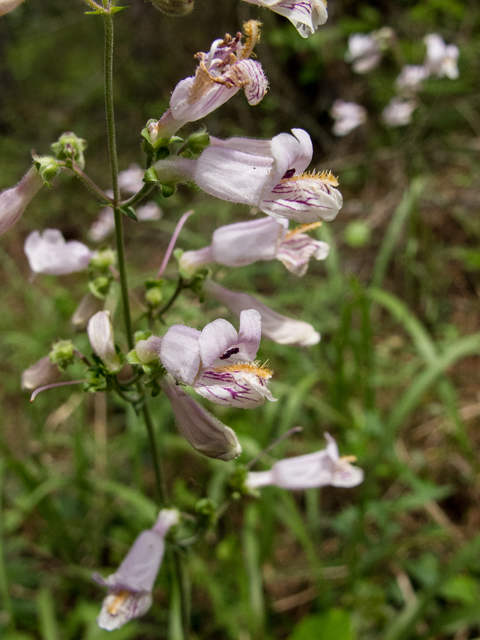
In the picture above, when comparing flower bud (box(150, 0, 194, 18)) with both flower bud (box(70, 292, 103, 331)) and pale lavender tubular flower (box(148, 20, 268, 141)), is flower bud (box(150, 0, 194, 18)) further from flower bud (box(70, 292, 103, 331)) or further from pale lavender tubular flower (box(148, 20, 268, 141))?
flower bud (box(70, 292, 103, 331))

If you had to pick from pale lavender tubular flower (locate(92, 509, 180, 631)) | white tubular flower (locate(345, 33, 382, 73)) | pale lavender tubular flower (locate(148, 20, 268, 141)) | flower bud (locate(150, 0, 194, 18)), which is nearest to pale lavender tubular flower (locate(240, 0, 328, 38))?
pale lavender tubular flower (locate(148, 20, 268, 141))

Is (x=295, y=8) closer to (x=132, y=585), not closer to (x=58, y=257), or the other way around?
Answer: (x=58, y=257)

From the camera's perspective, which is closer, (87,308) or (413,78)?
(87,308)

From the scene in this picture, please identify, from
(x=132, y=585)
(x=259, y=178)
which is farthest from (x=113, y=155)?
(x=132, y=585)

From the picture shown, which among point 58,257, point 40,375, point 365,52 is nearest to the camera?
point 40,375

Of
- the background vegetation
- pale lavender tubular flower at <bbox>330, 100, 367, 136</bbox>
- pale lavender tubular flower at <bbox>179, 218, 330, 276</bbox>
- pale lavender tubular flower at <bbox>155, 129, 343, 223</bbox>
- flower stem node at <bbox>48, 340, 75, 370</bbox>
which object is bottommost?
the background vegetation

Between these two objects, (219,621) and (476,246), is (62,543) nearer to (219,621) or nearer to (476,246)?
(219,621)

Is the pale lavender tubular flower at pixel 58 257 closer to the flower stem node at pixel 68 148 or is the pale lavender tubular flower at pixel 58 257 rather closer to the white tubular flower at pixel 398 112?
the flower stem node at pixel 68 148
